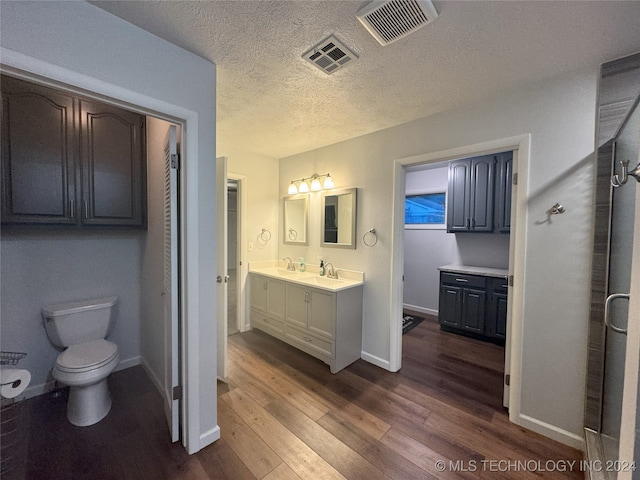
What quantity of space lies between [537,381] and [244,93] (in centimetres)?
292

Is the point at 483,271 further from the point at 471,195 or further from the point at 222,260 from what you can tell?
the point at 222,260

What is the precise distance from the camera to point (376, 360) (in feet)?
8.56

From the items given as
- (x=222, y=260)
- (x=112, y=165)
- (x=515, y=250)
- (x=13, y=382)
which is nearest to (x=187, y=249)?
(x=222, y=260)

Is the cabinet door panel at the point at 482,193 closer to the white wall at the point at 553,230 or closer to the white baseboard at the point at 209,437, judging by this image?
the white wall at the point at 553,230

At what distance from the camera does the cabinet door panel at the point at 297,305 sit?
2730 mm

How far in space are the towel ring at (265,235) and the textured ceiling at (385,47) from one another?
1731 millimetres

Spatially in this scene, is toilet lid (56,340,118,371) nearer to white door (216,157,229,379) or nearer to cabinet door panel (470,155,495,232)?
white door (216,157,229,379)

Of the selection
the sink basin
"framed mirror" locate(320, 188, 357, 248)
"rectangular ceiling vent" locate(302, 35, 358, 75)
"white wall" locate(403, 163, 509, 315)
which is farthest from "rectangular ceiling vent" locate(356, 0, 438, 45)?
"white wall" locate(403, 163, 509, 315)

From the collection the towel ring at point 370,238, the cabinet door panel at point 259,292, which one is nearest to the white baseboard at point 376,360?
the towel ring at point 370,238

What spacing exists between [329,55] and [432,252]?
137 inches

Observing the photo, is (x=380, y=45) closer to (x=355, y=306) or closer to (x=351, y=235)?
(x=351, y=235)

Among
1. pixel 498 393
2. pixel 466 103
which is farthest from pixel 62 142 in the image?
pixel 498 393

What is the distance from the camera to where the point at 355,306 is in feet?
8.68

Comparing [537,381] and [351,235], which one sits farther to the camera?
[351,235]
